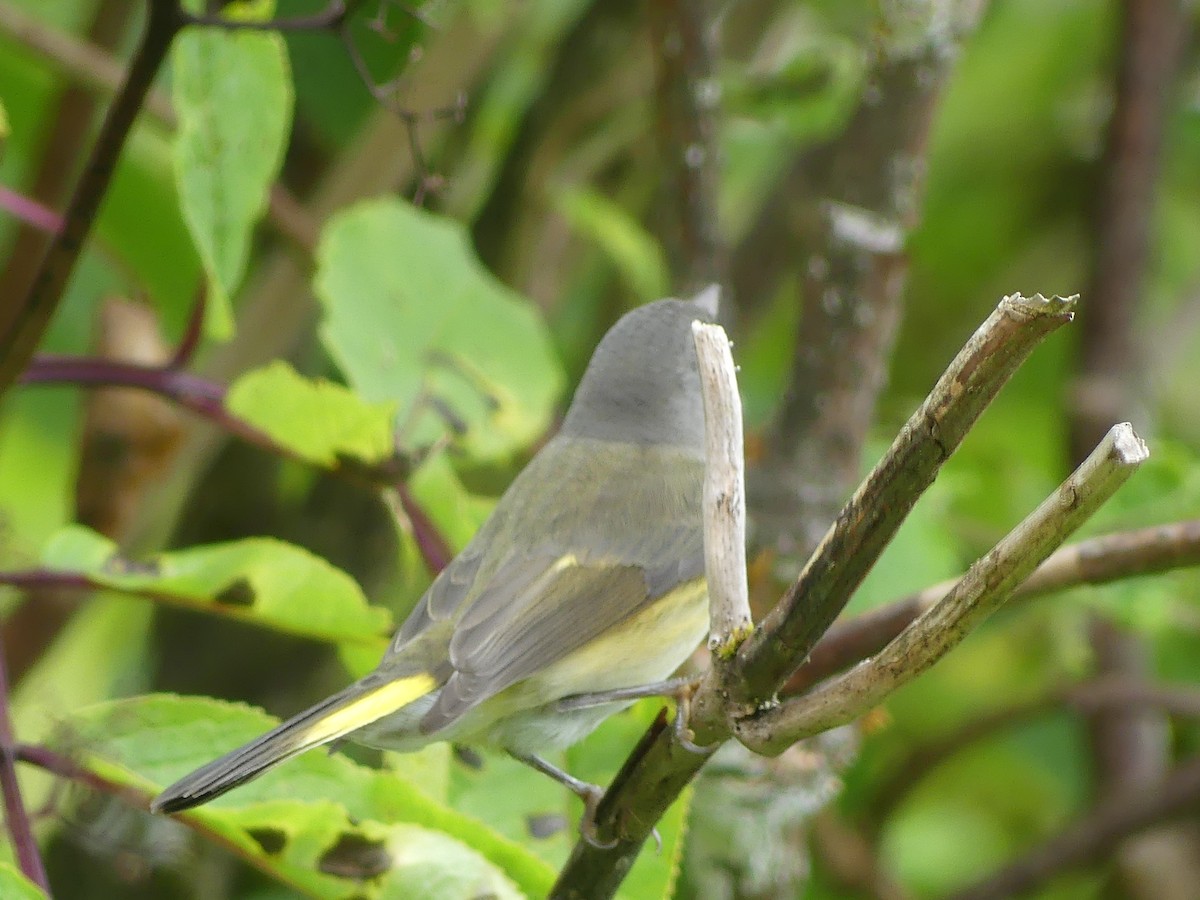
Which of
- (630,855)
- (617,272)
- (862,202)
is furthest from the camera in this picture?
(617,272)

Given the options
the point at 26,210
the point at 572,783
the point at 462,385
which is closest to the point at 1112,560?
the point at 572,783

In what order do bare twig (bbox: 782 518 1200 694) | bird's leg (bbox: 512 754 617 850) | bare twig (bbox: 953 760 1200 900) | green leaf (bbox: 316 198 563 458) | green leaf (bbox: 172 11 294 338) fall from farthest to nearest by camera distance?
bare twig (bbox: 953 760 1200 900), green leaf (bbox: 316 198 563 458), green leaf (bbox: 172 11 294 338), bird's leg (bbox: 512 754 617 850), bare twig (bbox: 782 518 1200 694)

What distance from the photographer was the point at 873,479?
0.97 meters

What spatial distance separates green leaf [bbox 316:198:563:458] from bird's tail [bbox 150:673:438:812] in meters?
0.48

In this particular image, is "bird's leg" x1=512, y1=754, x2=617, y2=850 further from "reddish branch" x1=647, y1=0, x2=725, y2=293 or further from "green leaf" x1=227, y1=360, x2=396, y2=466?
"reddish branch" x1=647, y1=0, x2=725, y2=293

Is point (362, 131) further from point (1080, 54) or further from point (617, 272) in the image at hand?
point (1080, 54)

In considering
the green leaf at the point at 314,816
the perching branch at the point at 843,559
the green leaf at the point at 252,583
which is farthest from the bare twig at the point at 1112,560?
the green leaf at the point at 252,583

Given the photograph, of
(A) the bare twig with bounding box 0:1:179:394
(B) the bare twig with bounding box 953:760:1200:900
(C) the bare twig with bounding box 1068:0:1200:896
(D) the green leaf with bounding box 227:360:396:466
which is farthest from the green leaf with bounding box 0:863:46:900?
(C) the bare twig with bounding box 1068:0:1200:896

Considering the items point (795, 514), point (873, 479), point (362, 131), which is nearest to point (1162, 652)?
point (795, 514)

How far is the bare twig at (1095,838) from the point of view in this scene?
8.24ft

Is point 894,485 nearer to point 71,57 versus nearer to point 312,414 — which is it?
point 312,414

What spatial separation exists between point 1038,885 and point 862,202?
1.35 metres

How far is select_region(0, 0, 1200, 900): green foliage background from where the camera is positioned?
4.98 ft

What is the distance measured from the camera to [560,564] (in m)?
1.76
